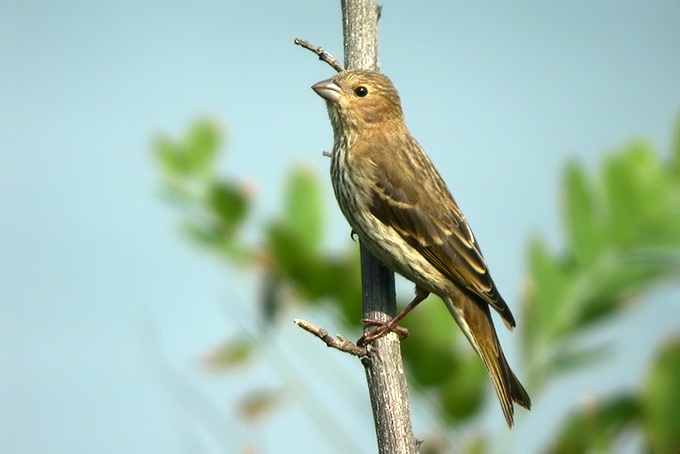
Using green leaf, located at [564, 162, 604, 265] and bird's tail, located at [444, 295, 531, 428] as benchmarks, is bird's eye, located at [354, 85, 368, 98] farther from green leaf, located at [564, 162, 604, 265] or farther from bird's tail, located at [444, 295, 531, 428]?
green leaf, located at [564, 162, 604, 265]

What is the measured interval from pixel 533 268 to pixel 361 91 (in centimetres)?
122

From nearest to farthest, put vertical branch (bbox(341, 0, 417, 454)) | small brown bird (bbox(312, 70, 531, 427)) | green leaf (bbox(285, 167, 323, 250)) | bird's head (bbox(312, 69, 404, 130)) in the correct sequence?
vertical branch (bbox(341, 0, 417, 454)) < green leaf (bbox(285, 167, 323, 250)) < small brown bird (bbox(312, 70, 531, 427)) < bird's head (bbox(312, 69, 404, 130))

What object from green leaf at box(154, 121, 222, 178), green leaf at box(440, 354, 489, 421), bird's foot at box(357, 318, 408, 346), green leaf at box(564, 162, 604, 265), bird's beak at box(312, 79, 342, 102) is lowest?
green leaf at box(440, 354, 489, 421)

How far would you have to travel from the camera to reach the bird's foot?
2588 mm

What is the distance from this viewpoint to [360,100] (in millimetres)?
3557

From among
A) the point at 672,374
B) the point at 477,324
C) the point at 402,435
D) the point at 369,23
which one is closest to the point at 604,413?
the point at 672,374

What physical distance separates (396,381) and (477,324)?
0.83 m

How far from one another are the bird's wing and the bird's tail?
0.23 ft

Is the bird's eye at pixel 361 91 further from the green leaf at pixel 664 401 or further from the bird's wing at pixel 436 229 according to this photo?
the green leaf at pixel 664 401

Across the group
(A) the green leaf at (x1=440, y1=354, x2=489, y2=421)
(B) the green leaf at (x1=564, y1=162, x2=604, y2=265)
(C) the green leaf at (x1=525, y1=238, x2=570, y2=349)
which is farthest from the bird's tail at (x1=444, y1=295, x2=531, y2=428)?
(B) the green leaf at (x1=564, y1=162, x2=604, y2=265)

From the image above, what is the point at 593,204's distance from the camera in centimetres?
266

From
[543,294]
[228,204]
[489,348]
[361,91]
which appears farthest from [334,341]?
[361,91]

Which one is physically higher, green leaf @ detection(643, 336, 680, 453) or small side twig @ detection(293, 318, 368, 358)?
small side twig @ detection(293, 318, 368, 358)

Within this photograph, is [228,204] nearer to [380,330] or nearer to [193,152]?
[193,152]
